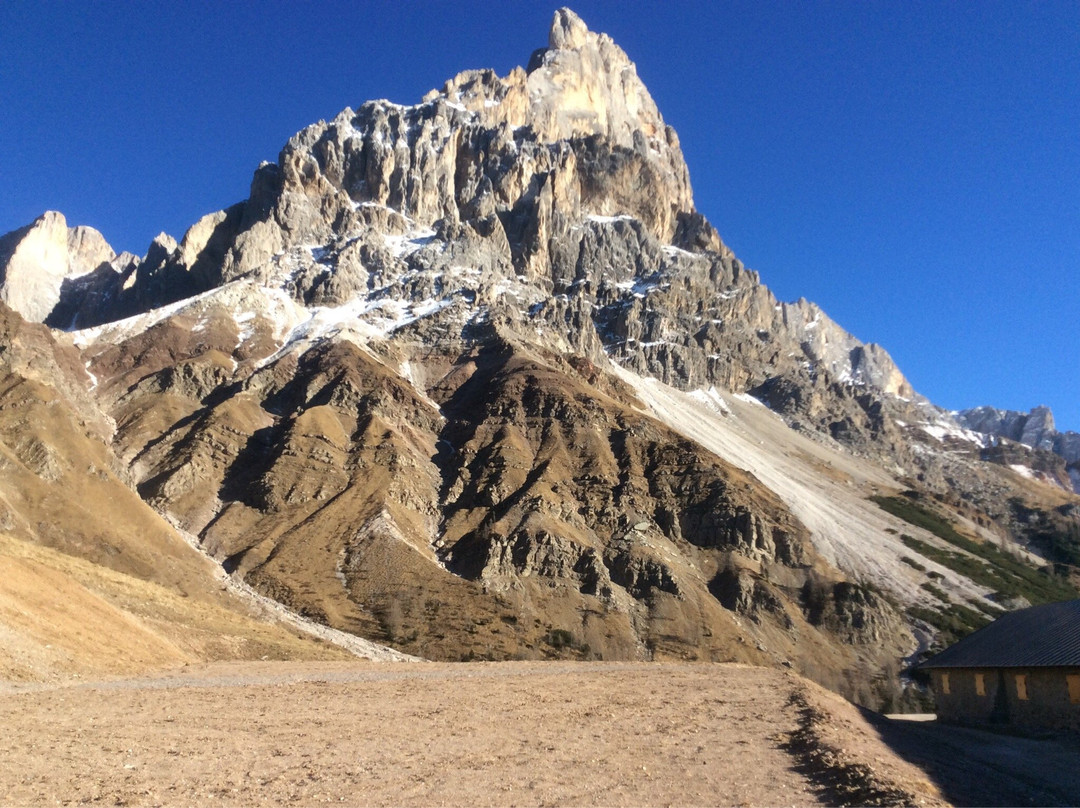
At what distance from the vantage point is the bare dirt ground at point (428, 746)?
51.9 ft

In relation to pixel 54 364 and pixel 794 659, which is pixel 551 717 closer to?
pixel 794 659

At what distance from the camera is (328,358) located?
145 m

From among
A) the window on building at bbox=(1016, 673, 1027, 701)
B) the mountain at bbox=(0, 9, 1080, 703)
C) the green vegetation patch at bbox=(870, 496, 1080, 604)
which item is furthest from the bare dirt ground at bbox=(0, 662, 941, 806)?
the green vegetation patch at bbox=(870, 496, 1080, 604)

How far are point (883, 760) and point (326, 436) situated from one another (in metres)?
106

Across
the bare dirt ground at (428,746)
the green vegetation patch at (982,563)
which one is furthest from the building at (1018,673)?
the green vegetation patch at (982,563)

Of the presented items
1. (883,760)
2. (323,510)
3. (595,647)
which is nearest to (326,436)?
(323,510)

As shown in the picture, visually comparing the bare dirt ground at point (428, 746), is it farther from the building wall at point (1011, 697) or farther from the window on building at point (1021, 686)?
the window on building at point (1021, 686)

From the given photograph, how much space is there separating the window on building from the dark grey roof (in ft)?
1.87

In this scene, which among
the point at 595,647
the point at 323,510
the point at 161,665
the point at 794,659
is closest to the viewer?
the point at 161,665

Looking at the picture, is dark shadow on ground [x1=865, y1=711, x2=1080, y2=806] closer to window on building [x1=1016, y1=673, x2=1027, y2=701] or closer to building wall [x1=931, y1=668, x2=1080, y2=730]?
building wall [x1=931, y1=668, x2=1080, y2=730]

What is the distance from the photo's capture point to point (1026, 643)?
36562 mm

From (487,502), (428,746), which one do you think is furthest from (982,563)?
(428,746)

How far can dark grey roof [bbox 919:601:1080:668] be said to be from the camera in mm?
33531

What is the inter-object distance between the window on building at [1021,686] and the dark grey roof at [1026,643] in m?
0.57
